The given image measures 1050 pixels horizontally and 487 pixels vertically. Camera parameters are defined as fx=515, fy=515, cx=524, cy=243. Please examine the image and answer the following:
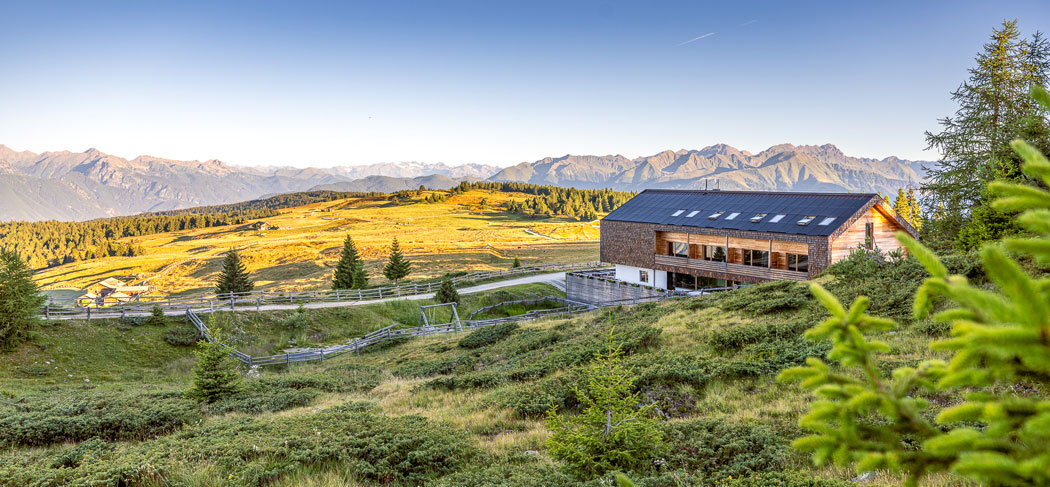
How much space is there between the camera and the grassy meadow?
84125mm

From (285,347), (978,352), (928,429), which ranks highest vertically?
(978,352)

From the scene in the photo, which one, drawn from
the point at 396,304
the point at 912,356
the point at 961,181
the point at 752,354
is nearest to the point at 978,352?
the point at 912,356

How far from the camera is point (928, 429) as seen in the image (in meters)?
2.23

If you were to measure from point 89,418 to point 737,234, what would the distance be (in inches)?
1295

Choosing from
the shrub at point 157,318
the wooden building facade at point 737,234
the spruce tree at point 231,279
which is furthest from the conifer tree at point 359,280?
the wooden building facade at point 737,234

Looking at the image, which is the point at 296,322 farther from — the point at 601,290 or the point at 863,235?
the point at 863,235

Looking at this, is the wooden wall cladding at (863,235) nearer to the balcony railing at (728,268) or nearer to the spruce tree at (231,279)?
the balcony railing at (728,268)

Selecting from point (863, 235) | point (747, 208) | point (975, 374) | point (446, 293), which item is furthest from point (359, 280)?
point (975, 374)

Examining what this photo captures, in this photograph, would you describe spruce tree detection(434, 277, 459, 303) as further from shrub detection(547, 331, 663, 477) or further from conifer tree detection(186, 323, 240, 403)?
shrub detection(547, 331, 663, 477)

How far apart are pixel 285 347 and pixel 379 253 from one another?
66221mm

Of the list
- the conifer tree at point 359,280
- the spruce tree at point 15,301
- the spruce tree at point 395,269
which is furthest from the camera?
the spruce tree at point 395,269

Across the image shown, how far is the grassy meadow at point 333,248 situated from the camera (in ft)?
276

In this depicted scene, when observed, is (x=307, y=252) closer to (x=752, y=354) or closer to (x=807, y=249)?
→ (x=807, y=249)

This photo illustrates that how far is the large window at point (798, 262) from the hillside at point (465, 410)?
6190mm
